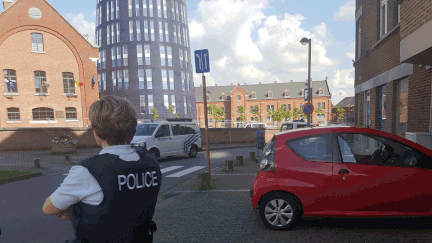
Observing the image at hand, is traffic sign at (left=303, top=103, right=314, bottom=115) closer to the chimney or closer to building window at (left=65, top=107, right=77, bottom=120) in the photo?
building window at (left=65, top=107, right=77, bottom=120)

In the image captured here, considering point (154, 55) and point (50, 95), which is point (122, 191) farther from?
point (154, 55)

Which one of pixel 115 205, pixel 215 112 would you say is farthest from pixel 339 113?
pixel 115 205

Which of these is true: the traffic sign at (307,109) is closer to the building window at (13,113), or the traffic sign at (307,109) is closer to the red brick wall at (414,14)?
the red brick wall at (414,14)

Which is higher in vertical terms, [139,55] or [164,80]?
[139,55]

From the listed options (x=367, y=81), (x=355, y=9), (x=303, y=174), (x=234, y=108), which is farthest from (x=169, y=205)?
(x=234, y=108)

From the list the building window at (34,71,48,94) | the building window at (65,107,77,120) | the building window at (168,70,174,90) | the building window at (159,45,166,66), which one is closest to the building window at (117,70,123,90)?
the building window at (159,45,166,66)

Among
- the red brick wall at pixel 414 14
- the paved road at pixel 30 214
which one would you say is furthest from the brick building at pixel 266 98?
the red brick wall at pixel 414 14

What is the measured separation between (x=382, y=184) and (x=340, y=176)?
578 millimetres

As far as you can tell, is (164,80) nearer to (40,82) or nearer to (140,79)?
(140,79)

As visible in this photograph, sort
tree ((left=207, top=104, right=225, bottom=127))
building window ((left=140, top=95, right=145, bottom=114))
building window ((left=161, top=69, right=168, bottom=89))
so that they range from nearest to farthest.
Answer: building window ((left=140, top=95, right=145, bottom=114))
building window ((left=161, top=69, right=168, bottom=89))
tree ((left=207, top=104, right=225, bottom=127))

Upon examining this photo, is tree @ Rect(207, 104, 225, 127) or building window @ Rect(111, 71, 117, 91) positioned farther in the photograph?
tree @ Rect(207, 104, 225, 127)

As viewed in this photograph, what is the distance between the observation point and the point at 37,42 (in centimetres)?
2609

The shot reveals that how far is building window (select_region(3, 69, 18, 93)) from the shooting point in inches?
985

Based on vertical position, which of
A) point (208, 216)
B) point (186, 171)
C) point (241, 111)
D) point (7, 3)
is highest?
point (7, 3)
